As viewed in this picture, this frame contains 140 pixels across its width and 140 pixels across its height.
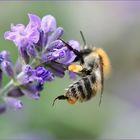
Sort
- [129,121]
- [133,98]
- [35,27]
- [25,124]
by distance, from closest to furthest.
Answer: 1. [35,27]
2. [25,124]
3. [129,121]
4. [133,98]

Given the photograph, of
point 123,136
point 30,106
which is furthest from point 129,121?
point 30,106

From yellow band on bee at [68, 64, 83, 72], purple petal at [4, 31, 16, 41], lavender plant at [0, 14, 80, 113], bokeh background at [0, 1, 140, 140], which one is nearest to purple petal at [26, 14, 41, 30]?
lavender plant at [0, 14, 80, 113]

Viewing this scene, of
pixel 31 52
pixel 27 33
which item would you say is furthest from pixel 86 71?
pixel 27 33

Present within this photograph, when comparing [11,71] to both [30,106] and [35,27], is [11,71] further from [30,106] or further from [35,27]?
[30,106]

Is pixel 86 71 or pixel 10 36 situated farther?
pixel 86 71

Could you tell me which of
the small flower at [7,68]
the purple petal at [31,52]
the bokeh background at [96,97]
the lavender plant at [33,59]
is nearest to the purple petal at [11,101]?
the lavender plant at [33,59]

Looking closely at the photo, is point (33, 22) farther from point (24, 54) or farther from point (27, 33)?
point (24, 54)

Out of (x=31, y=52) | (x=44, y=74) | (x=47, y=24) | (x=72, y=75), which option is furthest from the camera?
(x=72, y=75)
